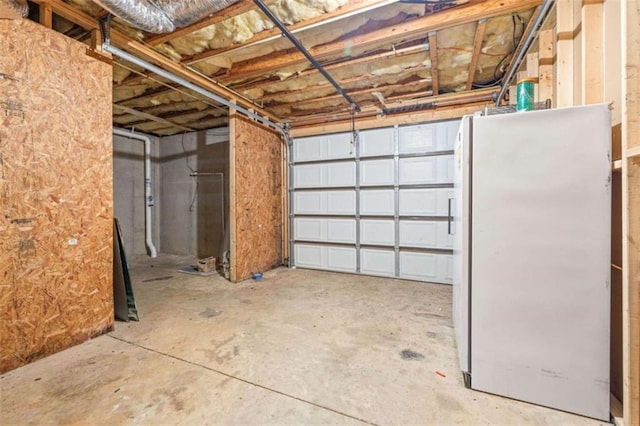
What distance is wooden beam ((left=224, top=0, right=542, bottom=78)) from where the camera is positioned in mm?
2334

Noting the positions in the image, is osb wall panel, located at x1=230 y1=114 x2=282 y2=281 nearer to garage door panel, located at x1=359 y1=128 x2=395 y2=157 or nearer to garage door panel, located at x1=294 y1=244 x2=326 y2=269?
garage door panel, located at x1=294 y1=244 x2=326 y2=269

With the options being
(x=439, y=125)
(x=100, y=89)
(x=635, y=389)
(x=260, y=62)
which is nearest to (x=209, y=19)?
(x=260, y=62)

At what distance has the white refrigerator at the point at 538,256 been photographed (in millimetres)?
1573

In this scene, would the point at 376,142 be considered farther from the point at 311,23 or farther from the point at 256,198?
the point at 311,23

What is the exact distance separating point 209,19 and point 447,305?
3.92m

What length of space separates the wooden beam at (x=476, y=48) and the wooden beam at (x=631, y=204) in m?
1.36

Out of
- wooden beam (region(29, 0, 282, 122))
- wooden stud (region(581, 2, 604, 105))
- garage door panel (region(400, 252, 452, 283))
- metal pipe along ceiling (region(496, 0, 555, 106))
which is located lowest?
garage door panel (region(400, 252, 452, 283))

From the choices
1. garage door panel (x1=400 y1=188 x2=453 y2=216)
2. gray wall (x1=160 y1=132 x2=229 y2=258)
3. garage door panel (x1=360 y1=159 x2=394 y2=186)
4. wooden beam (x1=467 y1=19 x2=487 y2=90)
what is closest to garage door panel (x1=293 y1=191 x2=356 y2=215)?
garage door panel (x1=360 y1=159 x2=394 y2=186)

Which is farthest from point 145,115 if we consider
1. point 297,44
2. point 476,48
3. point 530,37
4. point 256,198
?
point 530,37

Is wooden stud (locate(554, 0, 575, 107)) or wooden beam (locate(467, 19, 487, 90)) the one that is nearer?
wooden stud (locate(554, 0, 575, 107))

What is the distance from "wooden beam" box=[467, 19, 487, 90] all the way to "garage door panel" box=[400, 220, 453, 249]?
2083 millimetres

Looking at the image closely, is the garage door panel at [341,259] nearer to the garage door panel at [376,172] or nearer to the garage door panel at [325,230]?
the garage door panel at [325,230]

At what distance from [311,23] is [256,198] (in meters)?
2.86

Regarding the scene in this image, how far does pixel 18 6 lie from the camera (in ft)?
6.63
